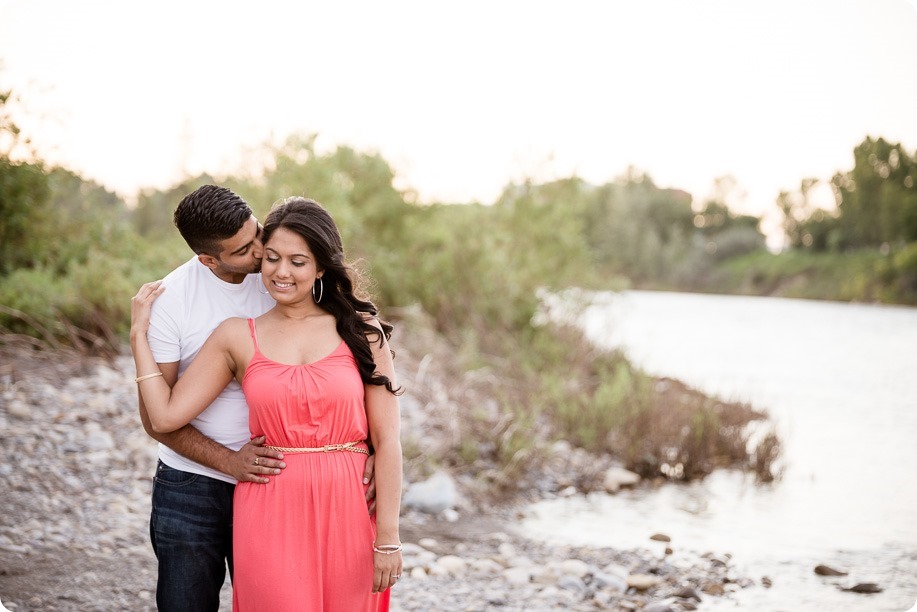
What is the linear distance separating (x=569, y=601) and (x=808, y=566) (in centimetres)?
331

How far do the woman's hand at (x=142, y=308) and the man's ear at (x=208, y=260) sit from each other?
0.20m

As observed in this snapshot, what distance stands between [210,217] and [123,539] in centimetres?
374

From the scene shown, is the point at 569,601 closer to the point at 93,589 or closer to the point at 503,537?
the point at 503,537

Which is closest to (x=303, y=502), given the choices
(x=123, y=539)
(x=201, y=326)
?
(x=201, y=326)

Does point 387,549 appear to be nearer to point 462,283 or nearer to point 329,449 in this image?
point 329,449

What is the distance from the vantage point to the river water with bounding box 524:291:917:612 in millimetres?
7824

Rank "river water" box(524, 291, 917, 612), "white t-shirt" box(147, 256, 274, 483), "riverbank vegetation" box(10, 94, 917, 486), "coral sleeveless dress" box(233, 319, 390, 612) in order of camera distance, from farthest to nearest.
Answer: "riverbank vegetation" box(10, 94, 917, 486) < "river water" box(524, 291, 917, 612) < "white t-shirt" box(147, 256, 274, 483) < "coral sleeveless dress" box(233, 319, 390, 612)

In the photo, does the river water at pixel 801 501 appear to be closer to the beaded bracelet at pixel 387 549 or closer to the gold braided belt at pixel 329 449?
the beaded bracelet at pixel 387 549

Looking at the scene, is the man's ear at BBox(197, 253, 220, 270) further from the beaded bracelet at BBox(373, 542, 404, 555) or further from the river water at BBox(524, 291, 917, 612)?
the river water at BBox(524, 291, 917, 612)

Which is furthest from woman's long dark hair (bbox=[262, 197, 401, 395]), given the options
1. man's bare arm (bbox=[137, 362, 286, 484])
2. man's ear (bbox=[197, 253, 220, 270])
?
man's bare arm (bbox=[137, 362, 286, 484])

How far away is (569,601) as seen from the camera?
6.12 meters

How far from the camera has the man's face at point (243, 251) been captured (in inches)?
121

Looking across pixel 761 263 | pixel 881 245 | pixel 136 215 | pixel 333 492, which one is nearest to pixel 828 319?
pixel 881 245

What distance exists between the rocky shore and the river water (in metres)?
0.45
